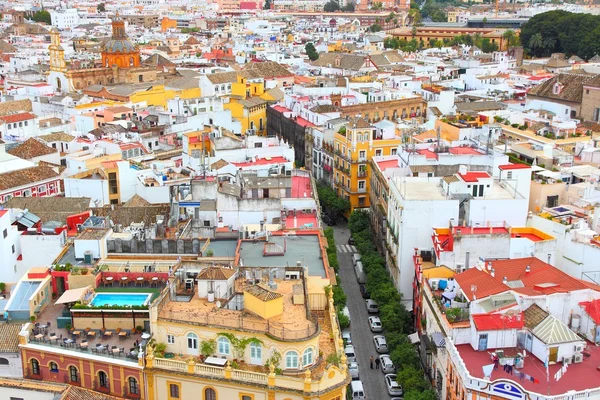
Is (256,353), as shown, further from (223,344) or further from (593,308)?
(593,308)

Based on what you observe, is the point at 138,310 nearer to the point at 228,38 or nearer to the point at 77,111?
the point at 77,111

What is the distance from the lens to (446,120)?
7262cm

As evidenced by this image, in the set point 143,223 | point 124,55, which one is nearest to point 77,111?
point 124,55

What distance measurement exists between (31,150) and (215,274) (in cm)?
3738

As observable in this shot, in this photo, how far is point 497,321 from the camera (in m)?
33.9

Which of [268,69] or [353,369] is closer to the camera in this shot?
[353,369]

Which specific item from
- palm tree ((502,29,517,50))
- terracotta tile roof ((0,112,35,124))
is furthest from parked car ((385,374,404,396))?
palm tree ((502,29,517,50))

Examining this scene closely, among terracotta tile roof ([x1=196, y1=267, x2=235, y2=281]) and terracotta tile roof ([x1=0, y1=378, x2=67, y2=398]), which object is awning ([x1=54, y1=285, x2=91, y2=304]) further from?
terracotta tile roof ([x1=196, y1=267, x2=235, y2=281])

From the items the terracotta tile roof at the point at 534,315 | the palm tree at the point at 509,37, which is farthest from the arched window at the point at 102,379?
the palm tree at the point at 509,37

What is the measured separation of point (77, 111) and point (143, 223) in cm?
3809

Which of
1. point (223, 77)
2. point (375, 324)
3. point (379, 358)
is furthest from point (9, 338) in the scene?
point (223, 77)

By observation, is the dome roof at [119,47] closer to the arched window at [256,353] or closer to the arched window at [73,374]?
the arched window at [73,374]

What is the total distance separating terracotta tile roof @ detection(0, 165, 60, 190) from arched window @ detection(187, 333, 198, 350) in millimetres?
31126

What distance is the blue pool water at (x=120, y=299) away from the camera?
115 ft
